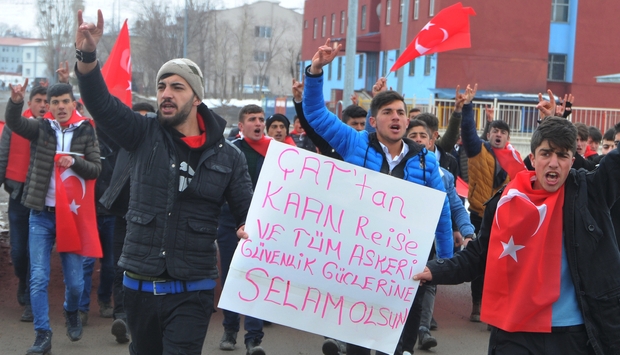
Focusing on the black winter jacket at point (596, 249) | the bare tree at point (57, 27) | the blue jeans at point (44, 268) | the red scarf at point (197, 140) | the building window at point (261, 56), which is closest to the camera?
the black winter jacket at point (596, 249)

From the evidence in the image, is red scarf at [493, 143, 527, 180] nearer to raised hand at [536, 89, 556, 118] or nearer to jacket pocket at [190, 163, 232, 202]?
raised hand at [536, 89, 556, 118]

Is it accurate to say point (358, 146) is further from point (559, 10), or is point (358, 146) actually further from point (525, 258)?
point (559, 10)

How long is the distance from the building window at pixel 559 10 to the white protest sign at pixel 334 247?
38.3 meters

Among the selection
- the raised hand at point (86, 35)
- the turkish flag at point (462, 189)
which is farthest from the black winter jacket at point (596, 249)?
the turkish flag at point (462, 189)

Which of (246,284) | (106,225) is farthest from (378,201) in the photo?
(106,225)

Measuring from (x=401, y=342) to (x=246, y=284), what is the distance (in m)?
1.97

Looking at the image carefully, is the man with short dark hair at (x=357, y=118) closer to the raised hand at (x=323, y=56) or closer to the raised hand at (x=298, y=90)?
the raised hand at (x=298, y=90)

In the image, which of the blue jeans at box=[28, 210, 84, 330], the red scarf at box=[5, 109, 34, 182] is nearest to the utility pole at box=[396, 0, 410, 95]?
the red scarf at box=[5, 109, 34, 182]

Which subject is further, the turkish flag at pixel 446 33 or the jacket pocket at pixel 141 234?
the turkish flag at pixel 446 33

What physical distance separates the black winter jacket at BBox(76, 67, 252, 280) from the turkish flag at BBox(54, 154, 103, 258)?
257 centimetres

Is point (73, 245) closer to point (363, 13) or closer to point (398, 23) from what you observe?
point (398, 23)

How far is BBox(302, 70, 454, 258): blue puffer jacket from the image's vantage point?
16.2ft

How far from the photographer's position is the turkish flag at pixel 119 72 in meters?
8.81

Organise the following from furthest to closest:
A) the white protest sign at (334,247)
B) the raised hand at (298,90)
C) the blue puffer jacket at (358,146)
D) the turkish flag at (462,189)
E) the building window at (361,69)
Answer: the building window at (361,69), the turkish flag at (462,189), the raised hand at (298,90), the blue puffer jacket at (358,146), the white protest sign at (334,247)
